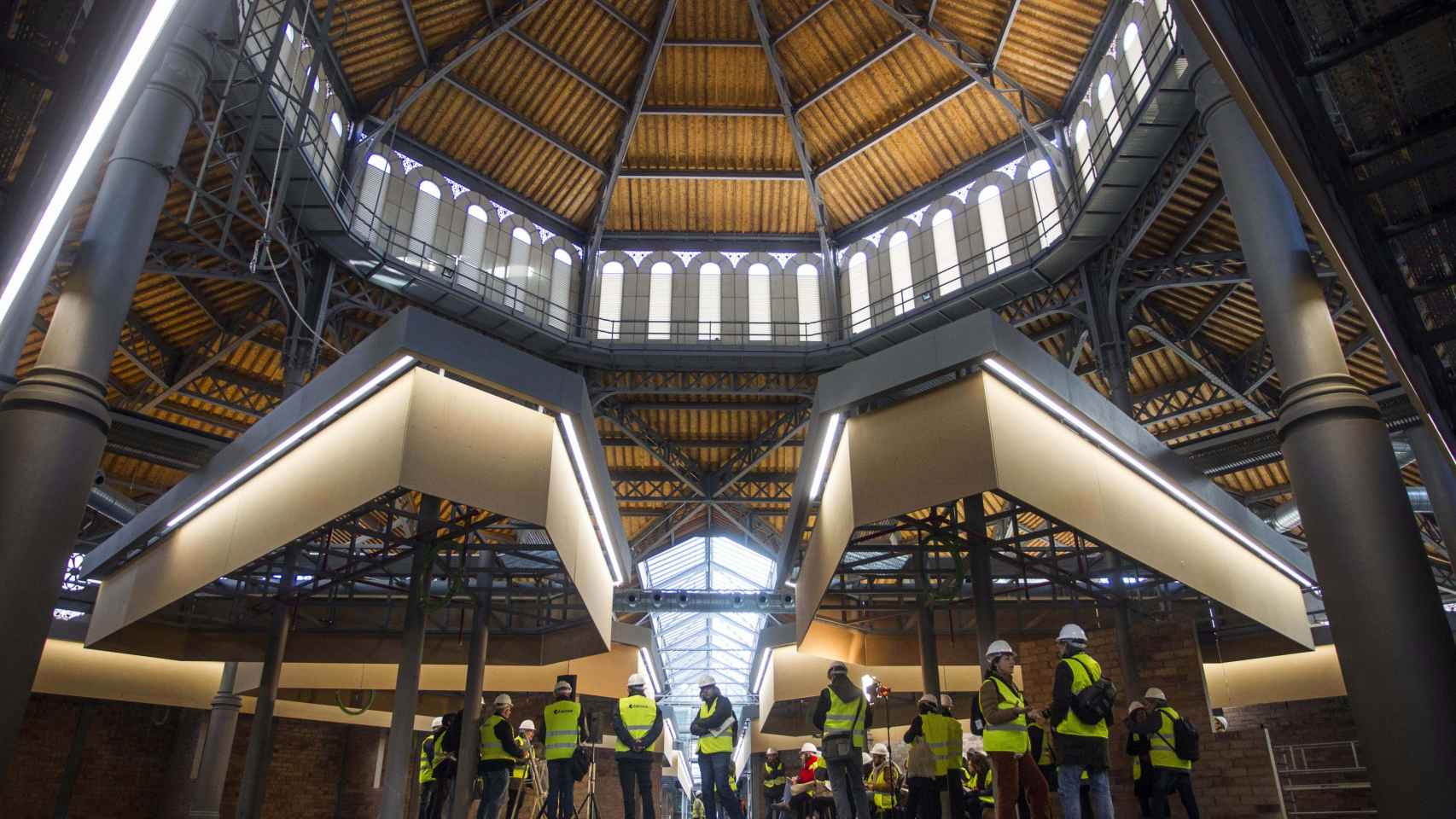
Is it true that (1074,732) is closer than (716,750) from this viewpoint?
Yes

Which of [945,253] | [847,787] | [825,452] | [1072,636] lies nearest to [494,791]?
[847,787]

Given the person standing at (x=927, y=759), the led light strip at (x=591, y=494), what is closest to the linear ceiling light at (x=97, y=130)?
the led light strip at (x=591, y=494)

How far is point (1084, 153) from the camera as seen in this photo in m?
28.4

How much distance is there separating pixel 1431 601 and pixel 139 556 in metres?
18.5

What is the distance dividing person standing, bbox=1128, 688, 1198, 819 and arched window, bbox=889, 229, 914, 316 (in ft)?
70.9

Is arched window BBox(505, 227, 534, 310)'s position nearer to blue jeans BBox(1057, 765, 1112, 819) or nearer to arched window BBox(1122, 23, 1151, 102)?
arched window BBox(1122, 23, 1151, 102)

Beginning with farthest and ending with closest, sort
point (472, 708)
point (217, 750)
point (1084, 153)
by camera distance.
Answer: point (1084, 153) → point (217, 750) → point (472, 708)

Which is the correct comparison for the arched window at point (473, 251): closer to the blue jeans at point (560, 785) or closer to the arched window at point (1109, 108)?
the arched window at point (1109, 108)

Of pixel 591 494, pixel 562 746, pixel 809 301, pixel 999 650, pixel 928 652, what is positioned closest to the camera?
pixel 999 650

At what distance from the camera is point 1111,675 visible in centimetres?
1577

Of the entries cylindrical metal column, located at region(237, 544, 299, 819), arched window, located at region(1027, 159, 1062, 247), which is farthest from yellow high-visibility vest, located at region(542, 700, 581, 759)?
arched window, located at region(1027, 159, 1062, 247)

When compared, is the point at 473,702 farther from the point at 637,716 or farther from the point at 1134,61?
the point at 1134,61

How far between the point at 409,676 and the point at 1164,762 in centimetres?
1023

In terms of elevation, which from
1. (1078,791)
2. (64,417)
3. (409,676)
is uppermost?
(64,417)
